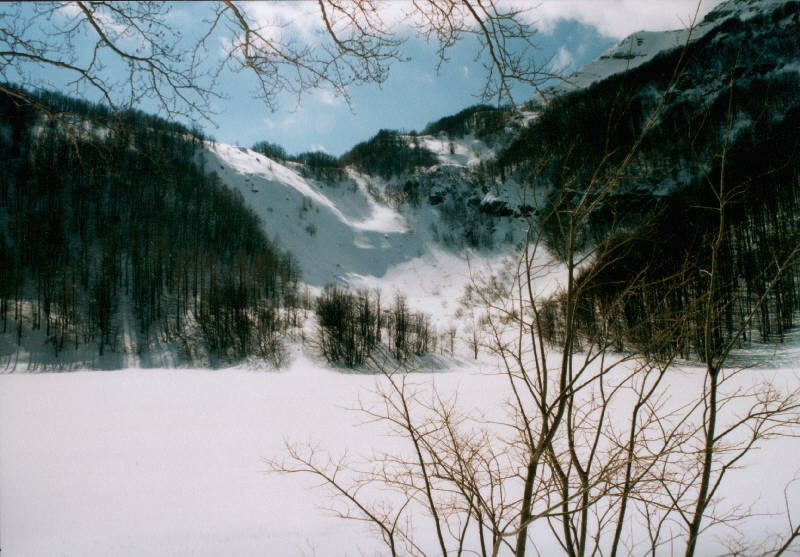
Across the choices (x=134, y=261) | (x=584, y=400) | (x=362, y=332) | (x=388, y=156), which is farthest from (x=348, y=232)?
(x=584, y=400)

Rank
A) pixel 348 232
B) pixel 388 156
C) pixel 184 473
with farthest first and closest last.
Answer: pixel 388 156 → pixel 348 232 → pixel 184 473

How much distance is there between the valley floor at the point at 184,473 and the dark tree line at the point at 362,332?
10387 mm

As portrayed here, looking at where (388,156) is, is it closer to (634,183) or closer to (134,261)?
(134,261)

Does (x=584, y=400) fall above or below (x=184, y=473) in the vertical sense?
above

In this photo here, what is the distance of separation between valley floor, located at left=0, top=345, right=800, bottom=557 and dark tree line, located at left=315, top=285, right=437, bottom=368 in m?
10.4

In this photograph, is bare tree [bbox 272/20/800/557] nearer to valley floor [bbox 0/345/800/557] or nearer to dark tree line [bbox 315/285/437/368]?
valley floor [bbox 0/345/800/557]

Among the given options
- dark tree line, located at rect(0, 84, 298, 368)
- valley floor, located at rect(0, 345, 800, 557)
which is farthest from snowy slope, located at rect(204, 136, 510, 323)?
valley floor, located at rect(0, 345, 800, 557)

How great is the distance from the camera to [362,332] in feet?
120

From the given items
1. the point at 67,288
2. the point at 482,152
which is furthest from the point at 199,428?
the point at 482,152

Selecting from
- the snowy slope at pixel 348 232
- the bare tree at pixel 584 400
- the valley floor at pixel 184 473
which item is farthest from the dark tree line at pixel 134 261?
the bare tree at pixel 584 400

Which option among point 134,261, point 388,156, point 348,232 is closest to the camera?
point 134,261

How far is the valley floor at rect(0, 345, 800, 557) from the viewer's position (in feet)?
34.0

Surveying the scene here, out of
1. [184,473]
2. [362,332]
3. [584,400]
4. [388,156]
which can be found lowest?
[184,473]

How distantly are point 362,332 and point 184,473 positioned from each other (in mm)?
23494
